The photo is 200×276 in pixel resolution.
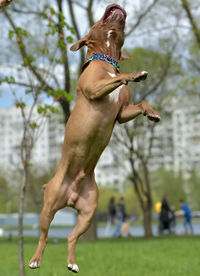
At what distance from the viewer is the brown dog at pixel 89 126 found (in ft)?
7.14

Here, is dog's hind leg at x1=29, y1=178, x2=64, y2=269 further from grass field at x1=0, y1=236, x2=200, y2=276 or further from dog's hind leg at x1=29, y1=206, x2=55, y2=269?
grass field at x1=0, y1=236, x2=200, y2=276

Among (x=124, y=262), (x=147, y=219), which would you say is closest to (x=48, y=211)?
(x=124, y=262)

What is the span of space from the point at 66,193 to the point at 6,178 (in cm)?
4345

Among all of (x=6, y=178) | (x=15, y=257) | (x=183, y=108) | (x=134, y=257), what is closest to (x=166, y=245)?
(x=134, y=257)

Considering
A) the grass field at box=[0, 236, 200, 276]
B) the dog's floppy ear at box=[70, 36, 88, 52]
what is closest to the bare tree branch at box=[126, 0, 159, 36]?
the grass field at box=[0, 236, 200, 276]

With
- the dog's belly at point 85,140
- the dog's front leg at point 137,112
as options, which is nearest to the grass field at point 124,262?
the dog's belly at point 85,140

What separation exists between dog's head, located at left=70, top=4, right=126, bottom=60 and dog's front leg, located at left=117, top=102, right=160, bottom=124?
1.10 ft

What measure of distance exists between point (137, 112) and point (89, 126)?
272mm

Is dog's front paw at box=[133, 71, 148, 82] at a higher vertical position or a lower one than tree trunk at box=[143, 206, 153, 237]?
higher

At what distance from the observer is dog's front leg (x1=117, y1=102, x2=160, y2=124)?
6.84 ft

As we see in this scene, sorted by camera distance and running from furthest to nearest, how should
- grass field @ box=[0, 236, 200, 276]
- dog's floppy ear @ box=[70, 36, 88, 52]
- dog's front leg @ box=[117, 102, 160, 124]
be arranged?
grass field @ box=[0, 236, 200, 276], dog's floppy ear @ box=[70, 36, 88, 52], dog's front leg @ box=[117, 102, 160, 124]

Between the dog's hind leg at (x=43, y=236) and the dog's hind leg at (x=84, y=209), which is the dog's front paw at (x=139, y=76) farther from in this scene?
the dog's hind leg at (x=43, y=236)

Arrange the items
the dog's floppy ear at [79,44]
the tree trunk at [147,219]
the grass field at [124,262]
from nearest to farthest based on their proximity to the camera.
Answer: the dog's floppy ear at [79,44] → the grass field at [124,262] → the tree trunk at [147,219]

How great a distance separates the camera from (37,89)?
20.5 ft
